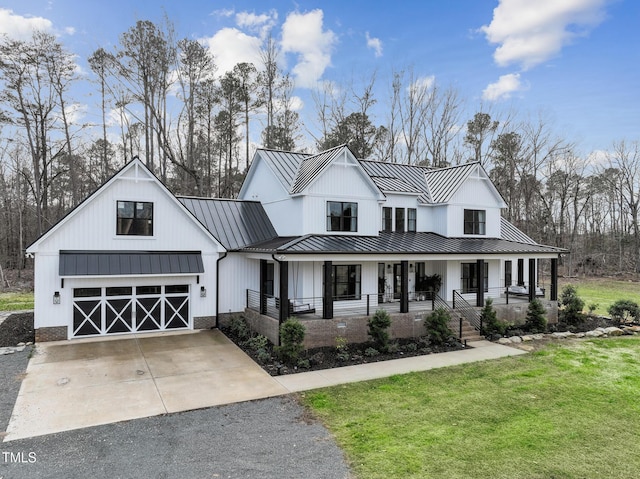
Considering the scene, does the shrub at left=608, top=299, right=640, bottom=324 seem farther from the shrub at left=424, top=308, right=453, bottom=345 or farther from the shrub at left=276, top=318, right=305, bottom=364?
the shrub at left=276, top=318, right=305, bottom=364

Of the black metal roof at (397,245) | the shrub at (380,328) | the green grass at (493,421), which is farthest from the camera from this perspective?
the black metal roof at (397,245)

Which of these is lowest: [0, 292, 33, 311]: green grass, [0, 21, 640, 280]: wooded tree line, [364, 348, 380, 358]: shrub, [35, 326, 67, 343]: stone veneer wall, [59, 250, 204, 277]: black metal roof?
[364, 348, 380, 358]: shrub

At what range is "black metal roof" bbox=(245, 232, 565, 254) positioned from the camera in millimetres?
14883

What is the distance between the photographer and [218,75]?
3167 cm

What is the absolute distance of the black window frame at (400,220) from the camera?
20312 millimetres

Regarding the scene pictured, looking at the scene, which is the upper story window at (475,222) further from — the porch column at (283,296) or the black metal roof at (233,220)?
the porch column at (283,296)

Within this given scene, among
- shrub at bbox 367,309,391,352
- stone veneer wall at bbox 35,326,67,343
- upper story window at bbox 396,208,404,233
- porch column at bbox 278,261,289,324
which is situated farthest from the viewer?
upper story window at bbox 396,208,404,233

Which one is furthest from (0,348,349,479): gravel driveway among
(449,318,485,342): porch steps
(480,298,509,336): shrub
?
(480,298,509,336): shrub

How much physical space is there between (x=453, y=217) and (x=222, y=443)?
16.3 metres

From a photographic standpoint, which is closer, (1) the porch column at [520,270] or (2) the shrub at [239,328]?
(2) the shrub at [239,328]

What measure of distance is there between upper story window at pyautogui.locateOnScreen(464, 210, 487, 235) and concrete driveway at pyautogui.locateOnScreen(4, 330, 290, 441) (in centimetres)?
1340

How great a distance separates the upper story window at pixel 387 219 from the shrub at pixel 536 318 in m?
7.25

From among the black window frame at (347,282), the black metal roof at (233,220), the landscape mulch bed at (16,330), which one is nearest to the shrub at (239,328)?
the black metal roof at (233,220)

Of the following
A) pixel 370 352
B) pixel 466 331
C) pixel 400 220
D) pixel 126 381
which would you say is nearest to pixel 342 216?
pixel 400 220
